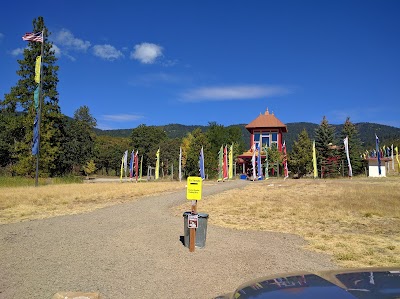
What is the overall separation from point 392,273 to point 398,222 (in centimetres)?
1323

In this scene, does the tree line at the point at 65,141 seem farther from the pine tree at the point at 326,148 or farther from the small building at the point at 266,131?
the small building at the point at 266,131

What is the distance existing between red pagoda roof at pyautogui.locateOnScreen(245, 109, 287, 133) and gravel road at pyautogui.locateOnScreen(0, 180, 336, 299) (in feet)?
213

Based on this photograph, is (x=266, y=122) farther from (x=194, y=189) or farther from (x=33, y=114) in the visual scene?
(x=194, y=189)

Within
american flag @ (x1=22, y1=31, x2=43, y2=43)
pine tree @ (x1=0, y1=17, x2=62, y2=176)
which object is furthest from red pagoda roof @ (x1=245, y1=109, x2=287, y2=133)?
american flag @ (x1=22, y1=31, x2=43, y2=43)

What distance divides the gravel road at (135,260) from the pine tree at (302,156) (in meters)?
56.0

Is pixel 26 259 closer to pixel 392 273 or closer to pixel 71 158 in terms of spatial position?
pixel 392 273

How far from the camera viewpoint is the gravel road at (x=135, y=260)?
229 inches

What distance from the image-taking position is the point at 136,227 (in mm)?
11891

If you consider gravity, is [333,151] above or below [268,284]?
above

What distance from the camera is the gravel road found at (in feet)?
19.1

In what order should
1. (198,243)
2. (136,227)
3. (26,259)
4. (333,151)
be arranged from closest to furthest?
1. (26,259)
2. (198,243)
3. (136,227)
4. (333,151)

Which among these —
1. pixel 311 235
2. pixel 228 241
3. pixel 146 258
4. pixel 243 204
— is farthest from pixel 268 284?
pixel 243 204

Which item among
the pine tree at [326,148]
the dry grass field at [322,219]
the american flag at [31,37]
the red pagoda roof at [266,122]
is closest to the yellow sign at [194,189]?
the dry grass field at [322,219]

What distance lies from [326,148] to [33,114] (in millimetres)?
48786
